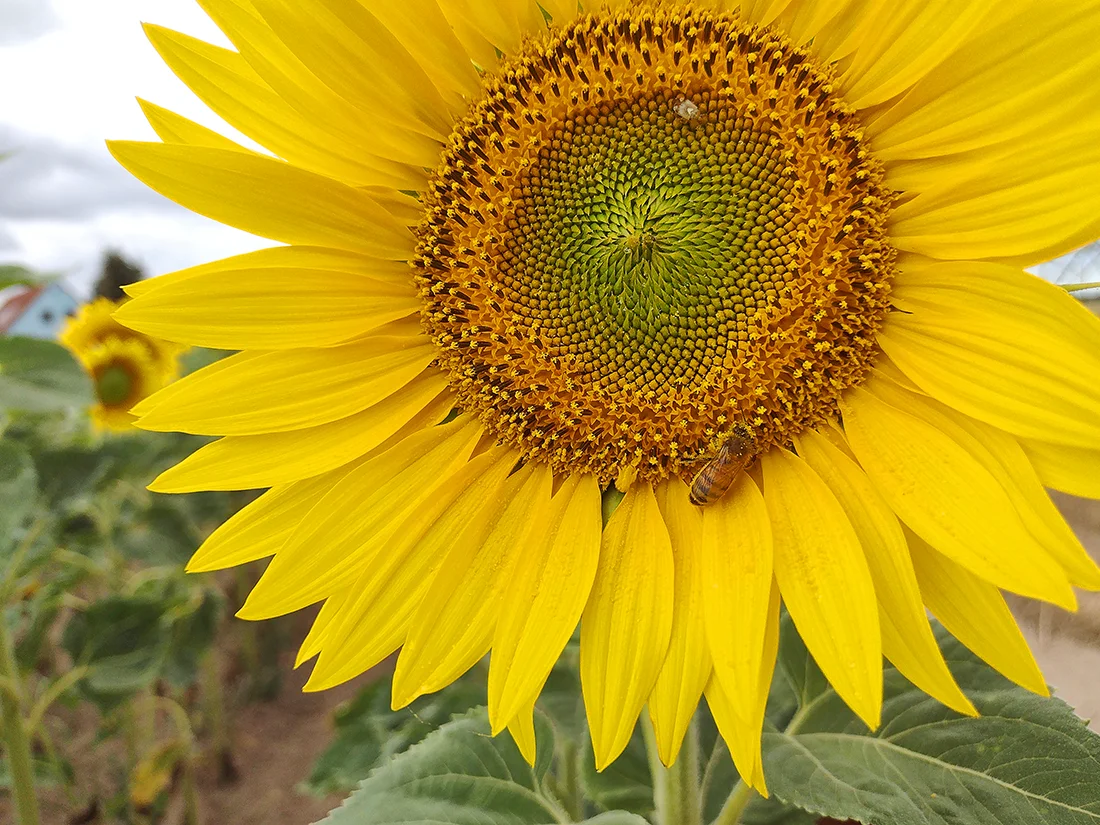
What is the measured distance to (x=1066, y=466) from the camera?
2.87 ft

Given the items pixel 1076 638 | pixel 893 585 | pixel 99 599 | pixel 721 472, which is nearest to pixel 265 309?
pixel 721 472

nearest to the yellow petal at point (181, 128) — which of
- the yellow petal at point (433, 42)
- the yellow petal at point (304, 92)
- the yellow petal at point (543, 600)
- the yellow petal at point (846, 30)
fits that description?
the yellow petal at point (304, 92)

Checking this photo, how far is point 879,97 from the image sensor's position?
1.00m

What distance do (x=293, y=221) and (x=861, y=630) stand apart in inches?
33.9

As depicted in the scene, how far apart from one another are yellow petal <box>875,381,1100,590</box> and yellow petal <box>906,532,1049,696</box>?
0.26 feet

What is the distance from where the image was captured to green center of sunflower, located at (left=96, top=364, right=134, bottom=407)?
3.95 meters

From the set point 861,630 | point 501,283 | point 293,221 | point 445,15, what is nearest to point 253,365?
point 293,221

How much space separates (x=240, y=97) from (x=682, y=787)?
3.78 ft

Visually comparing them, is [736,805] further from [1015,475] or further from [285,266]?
[285,266]

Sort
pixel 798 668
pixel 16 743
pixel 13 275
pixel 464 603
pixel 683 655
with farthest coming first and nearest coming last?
pixel 16 743, pixel 13 275, pixel 798 668, pixel 464 603, pixel 683 655

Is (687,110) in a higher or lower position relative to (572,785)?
higher

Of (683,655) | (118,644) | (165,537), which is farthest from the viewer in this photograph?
(165,537)

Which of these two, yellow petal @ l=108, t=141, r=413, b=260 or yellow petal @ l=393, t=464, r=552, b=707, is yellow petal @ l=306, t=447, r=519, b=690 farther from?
yellow petal @ l=108, t=141, r=413, b=260

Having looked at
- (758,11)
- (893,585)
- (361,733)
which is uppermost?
(758,11)
